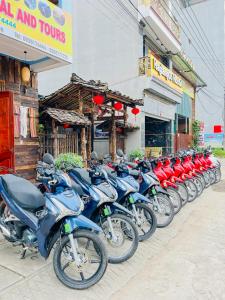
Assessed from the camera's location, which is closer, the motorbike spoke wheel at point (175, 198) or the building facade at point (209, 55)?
the motorbike spoke wheel at point (175, 198)

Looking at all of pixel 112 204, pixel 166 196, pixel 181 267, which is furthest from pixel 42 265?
pixel 166 196

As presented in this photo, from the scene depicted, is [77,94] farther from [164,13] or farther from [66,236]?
[164,13]

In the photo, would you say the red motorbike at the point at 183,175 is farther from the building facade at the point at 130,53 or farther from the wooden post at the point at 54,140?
the building facade at the point at 130,53

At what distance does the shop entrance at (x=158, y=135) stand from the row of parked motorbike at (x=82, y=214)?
11729 millimetres

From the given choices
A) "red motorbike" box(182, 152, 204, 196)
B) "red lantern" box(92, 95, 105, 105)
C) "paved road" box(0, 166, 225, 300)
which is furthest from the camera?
"red lantern" box(92, 95, 105, 105)

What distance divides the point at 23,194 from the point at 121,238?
1381 millimetres

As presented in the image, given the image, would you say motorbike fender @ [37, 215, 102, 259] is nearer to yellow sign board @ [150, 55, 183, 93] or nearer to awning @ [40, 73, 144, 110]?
awning @ [40, 73, 144, 110]

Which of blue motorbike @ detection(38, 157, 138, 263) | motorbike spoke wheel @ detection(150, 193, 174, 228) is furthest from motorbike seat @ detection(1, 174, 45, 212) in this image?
motorbike spoke wheel @ detection(150, 193, 174, 228)

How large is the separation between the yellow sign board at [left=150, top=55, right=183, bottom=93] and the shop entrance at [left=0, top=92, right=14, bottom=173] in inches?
318

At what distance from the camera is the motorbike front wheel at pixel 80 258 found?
10.2 feet

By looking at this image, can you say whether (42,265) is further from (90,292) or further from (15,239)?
(90,292)

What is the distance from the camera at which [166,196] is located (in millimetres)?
5391

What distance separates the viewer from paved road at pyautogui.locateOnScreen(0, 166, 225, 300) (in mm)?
3059

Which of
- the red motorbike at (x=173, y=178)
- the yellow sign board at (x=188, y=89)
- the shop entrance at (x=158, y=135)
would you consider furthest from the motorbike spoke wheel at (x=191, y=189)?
the yellow sign board at (x=188, y=89)
